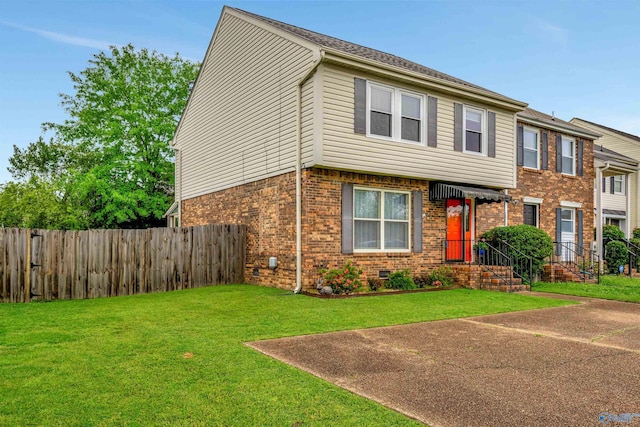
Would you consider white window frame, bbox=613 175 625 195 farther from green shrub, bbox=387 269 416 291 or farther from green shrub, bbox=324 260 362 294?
green shrub, bbox=324 260 362 294

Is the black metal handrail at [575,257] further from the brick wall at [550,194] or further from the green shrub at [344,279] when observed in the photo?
the green shrub at [344,279]

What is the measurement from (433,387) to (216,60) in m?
14.4

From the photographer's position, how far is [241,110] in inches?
547

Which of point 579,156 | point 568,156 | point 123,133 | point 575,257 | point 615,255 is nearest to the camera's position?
point 575,257

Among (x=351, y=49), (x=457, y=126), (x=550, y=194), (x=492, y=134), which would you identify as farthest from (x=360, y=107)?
(x=550, y=194)

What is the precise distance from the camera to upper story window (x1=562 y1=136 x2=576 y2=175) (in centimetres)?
1747

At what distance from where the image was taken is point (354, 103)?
1093 centimetres

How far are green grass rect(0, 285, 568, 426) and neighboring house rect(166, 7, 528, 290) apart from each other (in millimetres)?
2711

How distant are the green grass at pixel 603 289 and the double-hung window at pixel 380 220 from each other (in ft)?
13.1

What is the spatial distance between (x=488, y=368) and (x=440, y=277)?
7971mm

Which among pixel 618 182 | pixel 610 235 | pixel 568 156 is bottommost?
pixel 610 235

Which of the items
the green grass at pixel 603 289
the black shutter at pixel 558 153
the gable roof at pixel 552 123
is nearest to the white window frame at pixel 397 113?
the gable roof at pixel 552 123

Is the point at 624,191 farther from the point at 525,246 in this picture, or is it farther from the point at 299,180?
the point at 299,180

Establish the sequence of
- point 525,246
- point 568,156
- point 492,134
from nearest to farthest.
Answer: point 525,246, point 492,134, point 568,156
